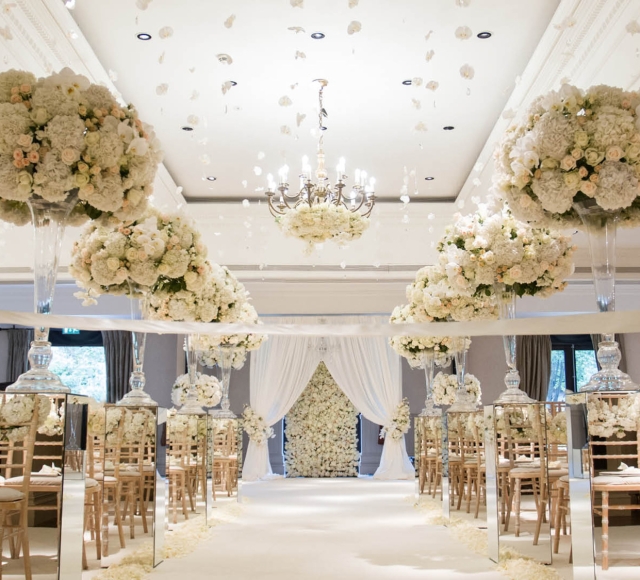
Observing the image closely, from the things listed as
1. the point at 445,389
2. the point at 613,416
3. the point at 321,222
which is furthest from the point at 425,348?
the point at 613,416

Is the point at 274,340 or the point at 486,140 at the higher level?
the point at 486,140

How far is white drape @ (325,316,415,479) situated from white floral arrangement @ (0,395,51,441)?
10929 millimetres

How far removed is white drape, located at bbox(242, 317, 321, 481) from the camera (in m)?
13.7

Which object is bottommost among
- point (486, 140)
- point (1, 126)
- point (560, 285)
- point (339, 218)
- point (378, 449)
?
point (378, 449)

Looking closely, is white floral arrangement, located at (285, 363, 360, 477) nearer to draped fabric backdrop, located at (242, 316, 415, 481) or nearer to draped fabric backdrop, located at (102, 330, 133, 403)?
draped fabric backdrop, located at (242, 316, 415, 481)

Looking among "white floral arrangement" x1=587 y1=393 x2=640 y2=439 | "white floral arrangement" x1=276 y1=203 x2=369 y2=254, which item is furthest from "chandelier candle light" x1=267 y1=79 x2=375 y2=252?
"white floral arrangement" x1=587 y1=393 x2=640 y2=439

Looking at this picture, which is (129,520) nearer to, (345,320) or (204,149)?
(204,149)

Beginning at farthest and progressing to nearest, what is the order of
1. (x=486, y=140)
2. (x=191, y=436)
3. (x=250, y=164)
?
(x=250, y=164)
(x=486, y=140)
(x=191, y=436)

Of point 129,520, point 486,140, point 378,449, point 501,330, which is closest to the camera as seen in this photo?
point 501,330

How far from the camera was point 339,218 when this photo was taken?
677cm

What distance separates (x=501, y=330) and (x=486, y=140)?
6275 mm

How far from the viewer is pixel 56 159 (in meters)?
2.95

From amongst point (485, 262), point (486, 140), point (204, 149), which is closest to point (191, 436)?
point (485, 262)

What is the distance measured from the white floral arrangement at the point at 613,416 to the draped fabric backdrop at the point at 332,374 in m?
10.6
